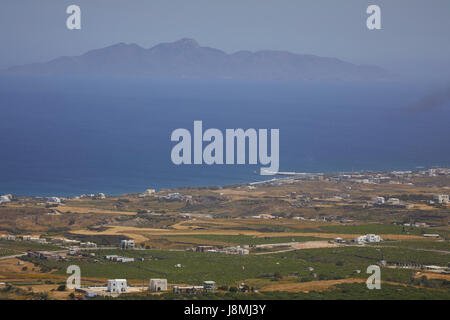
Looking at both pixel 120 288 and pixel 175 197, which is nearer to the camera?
pixel 120 288

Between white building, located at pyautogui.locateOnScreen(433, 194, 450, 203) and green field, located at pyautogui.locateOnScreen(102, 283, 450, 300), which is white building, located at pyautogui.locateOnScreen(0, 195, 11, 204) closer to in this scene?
green field, located at pyautogui.locateOnScreen(102, 283, 450, 300)

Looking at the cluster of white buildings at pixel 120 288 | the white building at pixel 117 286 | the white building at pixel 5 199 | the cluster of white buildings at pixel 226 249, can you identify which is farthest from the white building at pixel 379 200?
the white building at pixel 117 286

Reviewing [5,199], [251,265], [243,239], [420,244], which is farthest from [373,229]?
[5,199]

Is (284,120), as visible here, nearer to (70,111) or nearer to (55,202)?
(70,111)

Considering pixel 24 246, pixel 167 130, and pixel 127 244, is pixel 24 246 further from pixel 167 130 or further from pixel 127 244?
pixel 167 130

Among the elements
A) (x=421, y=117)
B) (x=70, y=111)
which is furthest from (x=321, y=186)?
(x=421, y=117)

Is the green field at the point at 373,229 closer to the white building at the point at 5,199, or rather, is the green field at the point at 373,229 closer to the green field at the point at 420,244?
the green field at the point at 420,244

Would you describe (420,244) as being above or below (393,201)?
below
